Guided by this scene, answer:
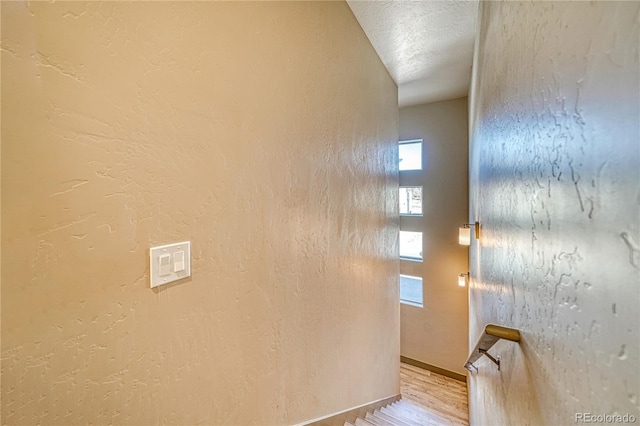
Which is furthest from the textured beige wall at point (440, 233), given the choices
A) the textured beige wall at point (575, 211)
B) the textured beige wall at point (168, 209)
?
the textured beige wall at point (575, 211)

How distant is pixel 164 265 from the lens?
2.67ft

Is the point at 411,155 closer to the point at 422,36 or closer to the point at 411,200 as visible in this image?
the point at 411,200

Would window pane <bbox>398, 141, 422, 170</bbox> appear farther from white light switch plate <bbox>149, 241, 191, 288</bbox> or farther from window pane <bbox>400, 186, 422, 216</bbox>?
white light switch plate <bbox>149, 241, 191, 288</bbox>

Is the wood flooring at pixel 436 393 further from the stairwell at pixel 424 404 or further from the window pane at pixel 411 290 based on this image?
the window pane at pixel 411 290

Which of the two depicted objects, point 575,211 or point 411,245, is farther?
point 411,245

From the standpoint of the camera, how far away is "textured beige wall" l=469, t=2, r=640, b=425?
33cm

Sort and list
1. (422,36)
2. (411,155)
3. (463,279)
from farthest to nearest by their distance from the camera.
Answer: (411,155), (463,279), (422,36)

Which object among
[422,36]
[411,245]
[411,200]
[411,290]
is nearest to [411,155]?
[411,200]

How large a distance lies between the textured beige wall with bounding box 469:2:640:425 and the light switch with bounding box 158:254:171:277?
96cm

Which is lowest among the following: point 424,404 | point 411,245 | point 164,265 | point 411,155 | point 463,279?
point 424,404

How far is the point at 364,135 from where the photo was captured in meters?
2.24

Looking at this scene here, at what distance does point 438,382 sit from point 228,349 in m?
4.56

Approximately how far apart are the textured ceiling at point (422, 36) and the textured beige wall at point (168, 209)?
633mm

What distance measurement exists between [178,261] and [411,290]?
4.95 m
